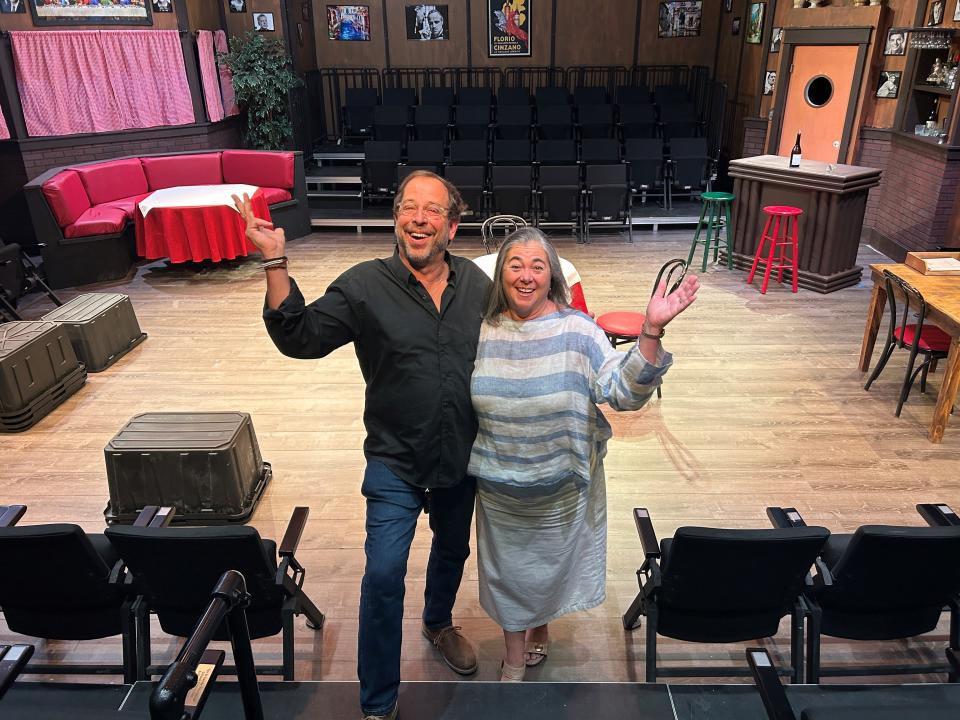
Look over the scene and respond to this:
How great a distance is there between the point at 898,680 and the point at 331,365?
3904 millimetres

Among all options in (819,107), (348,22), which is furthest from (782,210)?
(348,22)

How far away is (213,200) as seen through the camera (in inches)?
288

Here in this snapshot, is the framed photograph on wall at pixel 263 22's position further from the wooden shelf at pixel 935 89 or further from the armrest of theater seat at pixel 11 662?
the armrest of theater seat at pixel 11 662

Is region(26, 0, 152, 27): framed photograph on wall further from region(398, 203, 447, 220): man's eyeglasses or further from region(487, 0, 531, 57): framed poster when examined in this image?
region(398, 203, 447, 220): man's eyeglasses

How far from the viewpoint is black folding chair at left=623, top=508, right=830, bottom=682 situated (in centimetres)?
215

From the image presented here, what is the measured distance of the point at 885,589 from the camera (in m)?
2.31

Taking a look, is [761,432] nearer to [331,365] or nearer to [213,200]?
[331,365]

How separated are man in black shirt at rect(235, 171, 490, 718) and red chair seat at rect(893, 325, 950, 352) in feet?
11.5

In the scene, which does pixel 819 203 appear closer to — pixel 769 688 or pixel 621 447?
pixel 621 447

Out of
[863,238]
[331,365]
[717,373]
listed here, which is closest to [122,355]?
[331,365]

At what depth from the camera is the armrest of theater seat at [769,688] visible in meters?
1.45

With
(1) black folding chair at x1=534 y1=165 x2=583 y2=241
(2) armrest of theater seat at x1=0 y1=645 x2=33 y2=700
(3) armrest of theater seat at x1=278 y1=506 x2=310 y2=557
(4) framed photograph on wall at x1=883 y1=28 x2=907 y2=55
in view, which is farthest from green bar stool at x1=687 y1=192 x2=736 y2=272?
(2) armrest of theater seat at x1=0 y1=645 x2=33 y2=700

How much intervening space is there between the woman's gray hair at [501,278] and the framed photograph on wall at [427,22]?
1079cm

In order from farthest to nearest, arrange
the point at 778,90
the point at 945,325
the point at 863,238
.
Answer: the point at 778,90 < the point at 863,238 < the point at 945,325
